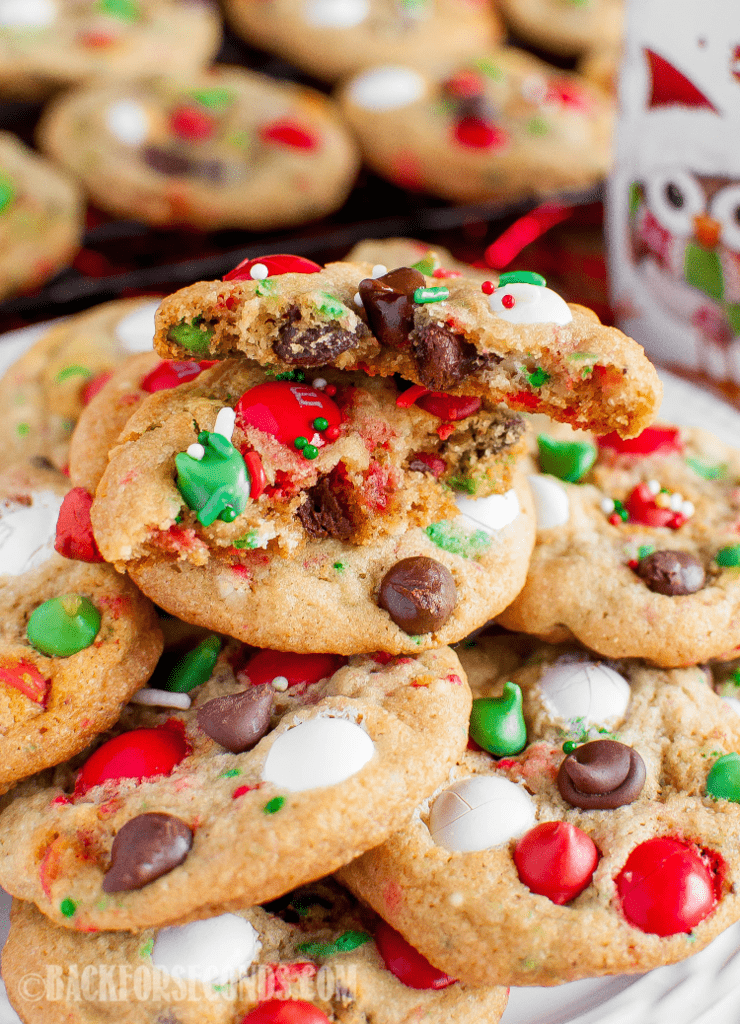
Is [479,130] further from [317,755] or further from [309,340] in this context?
[317,755]

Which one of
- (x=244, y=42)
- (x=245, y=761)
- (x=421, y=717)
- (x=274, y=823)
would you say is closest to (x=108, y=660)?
(x=245, y=761)

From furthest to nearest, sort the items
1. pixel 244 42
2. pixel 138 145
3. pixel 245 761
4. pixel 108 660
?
pixel 244 42
pixel 138 145
pixel 108 660
pixel 245 761

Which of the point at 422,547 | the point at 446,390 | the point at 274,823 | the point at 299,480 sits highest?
the point at 446,390

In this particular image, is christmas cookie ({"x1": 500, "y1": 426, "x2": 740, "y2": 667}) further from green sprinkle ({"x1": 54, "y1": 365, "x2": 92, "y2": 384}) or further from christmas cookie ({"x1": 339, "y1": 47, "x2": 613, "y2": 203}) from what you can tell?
christmas cookie ({"x1": 339, "y1": 47, "x2": 613, "y2": 203})

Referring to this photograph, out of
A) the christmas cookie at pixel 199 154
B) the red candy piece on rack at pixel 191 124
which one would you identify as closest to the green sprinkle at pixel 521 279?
the christmas cookie at pixel 199 154

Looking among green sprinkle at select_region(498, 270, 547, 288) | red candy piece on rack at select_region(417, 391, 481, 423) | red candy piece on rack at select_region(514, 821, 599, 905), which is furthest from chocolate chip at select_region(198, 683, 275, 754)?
green sprinkle at select_region(498, 270, 547, 288)

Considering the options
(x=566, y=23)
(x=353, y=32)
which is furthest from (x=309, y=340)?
(x=566, y=23)

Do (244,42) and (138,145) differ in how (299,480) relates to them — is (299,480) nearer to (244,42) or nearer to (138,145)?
(138,145)

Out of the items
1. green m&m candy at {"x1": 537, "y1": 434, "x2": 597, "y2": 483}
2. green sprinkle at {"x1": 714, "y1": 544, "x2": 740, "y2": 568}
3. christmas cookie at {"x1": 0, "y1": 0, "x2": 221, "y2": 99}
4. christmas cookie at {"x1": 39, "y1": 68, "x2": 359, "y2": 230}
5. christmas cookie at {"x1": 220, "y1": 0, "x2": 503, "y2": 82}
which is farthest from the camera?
christmas cookie at {"x1": 220, "y1": 0, "x2": 503, "y2": 82}
